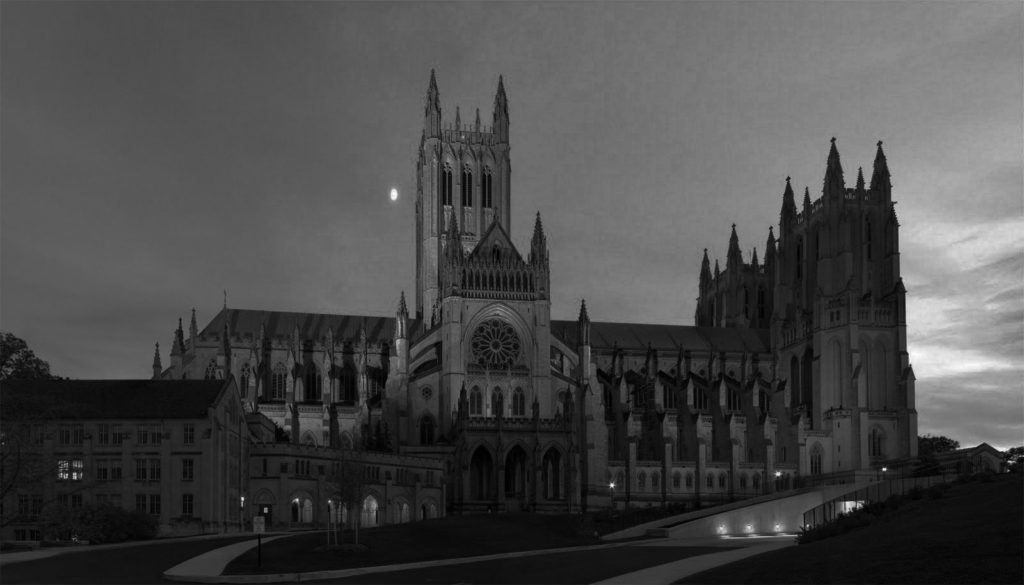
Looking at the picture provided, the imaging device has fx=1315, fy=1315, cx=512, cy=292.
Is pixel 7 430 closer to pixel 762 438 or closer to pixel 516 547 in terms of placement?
pixel 516 547

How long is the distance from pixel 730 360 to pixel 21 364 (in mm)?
80504

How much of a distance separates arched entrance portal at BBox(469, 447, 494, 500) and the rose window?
32.2ft

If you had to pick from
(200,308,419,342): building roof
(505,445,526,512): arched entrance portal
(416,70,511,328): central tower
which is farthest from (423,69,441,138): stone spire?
(505,445,526,512): arched entrance portal

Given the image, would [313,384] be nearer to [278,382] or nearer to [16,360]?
[278,382]

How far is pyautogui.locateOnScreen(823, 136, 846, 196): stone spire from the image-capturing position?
138750 millimetres

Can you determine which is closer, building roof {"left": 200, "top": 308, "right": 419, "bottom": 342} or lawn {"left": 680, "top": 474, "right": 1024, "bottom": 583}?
lawn {"left": 680, "top": 474, "right": 1024, "bottom": 583}

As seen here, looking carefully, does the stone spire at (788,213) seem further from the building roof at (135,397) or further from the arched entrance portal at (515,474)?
the building roof at (135,397)

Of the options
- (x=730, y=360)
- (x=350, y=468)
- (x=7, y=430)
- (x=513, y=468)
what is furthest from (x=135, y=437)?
(x=730, y=360)

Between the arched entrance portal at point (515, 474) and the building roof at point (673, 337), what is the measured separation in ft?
89.6

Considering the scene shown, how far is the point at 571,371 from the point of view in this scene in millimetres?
123875

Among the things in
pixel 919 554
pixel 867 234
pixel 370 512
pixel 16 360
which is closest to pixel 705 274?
pixel 867 234

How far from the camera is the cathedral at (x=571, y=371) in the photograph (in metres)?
114

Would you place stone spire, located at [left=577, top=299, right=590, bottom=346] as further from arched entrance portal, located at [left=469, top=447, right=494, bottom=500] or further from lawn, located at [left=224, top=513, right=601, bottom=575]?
lawn, located at [left=224, top=513, right=601, bottom=575]

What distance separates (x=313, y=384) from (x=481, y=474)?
2110cm
